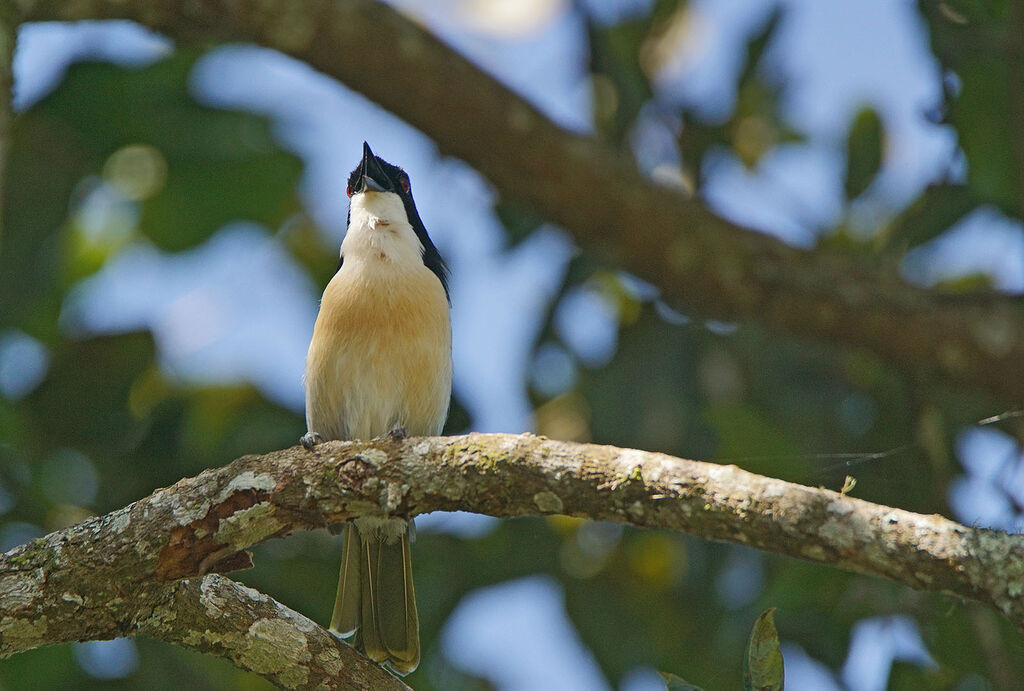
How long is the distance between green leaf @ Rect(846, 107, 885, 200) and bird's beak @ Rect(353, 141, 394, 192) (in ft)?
8.34

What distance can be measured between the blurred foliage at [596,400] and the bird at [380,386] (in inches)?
36.5

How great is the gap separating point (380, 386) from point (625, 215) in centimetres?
174

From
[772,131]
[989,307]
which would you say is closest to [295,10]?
[772,131]

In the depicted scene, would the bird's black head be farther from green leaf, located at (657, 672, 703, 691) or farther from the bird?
green leaf, located at (657, 672, 703, 691)

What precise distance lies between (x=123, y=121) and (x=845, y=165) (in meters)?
3.65

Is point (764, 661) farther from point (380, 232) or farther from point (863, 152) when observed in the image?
point (863, 152)

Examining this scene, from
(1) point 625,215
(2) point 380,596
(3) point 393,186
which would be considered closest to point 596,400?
(1) point 625,215

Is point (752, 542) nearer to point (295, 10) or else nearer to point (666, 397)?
point (666, 397)

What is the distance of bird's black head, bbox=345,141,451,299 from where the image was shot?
4625 millimetres

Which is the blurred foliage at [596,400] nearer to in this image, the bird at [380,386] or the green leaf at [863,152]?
the green leaf at [863,152]

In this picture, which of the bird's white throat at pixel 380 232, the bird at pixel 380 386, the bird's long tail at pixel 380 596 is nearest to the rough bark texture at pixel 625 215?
the bird's white throat at pixel 380 232

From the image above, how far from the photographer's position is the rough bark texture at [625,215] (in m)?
4.84

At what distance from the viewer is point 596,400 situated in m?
5.34

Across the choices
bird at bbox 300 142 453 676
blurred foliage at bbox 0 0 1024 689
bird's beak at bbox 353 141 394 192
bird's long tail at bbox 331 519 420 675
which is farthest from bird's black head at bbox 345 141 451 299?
bird's long tail at bbox 331 519 420 675
